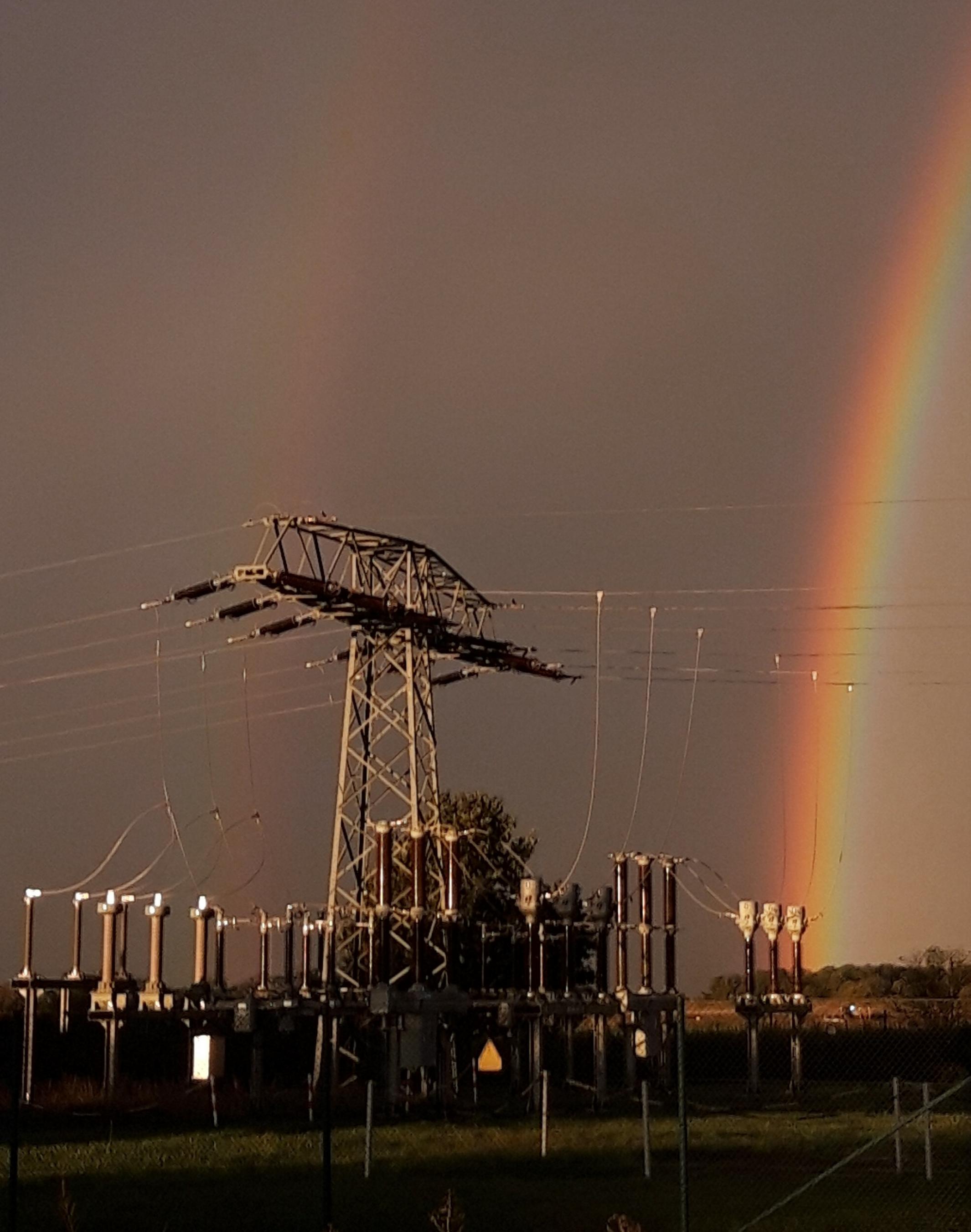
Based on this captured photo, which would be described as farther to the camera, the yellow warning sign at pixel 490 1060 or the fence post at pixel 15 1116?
the yellow warning sign at pixel 490 1060

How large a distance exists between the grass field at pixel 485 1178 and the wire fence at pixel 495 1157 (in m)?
0.07

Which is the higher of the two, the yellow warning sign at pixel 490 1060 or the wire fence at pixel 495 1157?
the yellow warning sign at pixel 490 1060

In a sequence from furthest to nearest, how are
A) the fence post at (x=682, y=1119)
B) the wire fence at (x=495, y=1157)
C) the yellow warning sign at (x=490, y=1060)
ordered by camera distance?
the yellow warning sign at (x=490, y=1060)
the wire fence at (x=495, y=1157)
the fence post at (x=682, y=1119)

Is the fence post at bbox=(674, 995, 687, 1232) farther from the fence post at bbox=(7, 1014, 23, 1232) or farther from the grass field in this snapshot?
the fence post at bbox=(7, 1014, 23, 1232)

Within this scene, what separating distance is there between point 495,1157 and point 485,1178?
3258mm

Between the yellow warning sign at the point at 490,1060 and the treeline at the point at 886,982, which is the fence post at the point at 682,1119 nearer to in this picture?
the yellow warning sign at the point at 490,1060

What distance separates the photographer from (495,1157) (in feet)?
104

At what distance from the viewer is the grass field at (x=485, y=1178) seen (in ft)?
75.4

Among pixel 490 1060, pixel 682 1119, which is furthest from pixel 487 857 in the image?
pixel 682 1119

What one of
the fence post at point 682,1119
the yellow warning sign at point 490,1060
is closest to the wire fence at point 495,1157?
Result: the fence post at point 682,1119

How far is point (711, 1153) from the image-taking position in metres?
32.9

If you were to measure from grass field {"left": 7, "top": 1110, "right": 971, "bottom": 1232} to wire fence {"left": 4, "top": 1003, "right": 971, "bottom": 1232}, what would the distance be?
69mm

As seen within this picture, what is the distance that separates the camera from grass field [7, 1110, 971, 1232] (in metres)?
23.0

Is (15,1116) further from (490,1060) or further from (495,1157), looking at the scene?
(490,1060)
